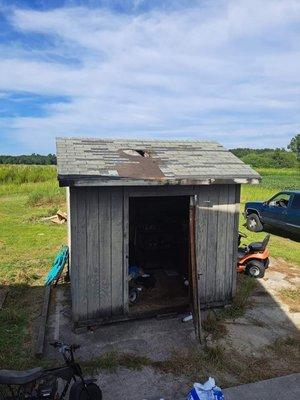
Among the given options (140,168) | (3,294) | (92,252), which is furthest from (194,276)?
(3,294)

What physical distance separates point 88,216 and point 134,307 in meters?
2.38

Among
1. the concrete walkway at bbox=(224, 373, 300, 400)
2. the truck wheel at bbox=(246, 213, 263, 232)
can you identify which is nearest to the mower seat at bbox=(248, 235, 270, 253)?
the concrete walkway at bbox=(224, 373, 300, 400)

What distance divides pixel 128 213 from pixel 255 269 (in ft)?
15.1

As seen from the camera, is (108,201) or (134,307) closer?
(108,201)

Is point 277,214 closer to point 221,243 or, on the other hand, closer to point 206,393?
point 221,243

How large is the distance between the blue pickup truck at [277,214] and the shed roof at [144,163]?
6863mm

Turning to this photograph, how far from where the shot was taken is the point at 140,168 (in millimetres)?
7102

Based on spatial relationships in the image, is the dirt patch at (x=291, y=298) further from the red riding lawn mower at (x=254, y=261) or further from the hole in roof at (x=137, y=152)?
the hole in roof at (x=137, y=152)

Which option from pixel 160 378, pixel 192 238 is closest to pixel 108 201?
pixel 192 238

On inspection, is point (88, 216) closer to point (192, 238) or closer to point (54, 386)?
point (192, 238)

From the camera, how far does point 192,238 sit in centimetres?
671

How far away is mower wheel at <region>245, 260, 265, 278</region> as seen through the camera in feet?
32.6

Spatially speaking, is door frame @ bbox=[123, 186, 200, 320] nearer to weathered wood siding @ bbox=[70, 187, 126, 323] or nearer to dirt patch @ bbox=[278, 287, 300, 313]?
weathered wood siding @ bbox=[70, 187, 126, 323]

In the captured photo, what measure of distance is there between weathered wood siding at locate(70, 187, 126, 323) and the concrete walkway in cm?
286
